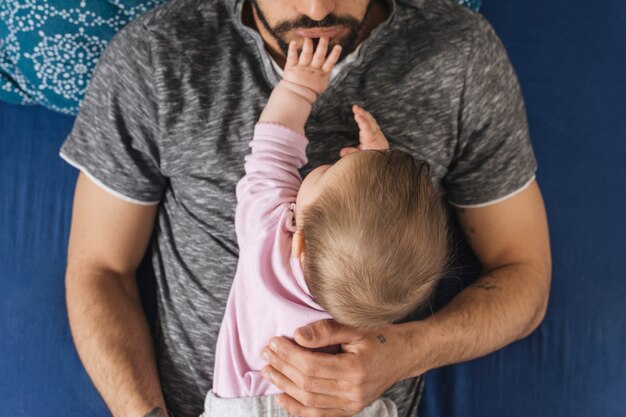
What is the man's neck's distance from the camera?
4.46ft

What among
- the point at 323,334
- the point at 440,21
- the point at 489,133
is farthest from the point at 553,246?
the point at 323,334

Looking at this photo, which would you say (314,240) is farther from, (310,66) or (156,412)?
(156,412)

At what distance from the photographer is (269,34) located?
134cm

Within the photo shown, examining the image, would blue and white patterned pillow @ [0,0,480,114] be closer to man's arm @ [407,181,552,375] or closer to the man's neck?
the man's neck

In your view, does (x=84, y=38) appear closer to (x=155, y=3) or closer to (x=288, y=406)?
(x=155, y=3)

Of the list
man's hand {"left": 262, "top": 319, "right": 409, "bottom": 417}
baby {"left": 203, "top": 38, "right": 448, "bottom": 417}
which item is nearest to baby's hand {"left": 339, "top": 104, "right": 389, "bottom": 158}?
baby {"left": 203, "top": 38, "right": 448, "bottom": 417}

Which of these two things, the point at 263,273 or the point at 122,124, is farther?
the point at 122,124

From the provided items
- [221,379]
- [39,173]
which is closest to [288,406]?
[221,379]

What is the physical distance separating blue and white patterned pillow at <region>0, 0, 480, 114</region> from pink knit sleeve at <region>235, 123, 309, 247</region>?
0.59 m

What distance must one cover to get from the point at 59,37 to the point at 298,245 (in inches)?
33.8

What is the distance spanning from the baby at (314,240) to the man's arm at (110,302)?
221 mm

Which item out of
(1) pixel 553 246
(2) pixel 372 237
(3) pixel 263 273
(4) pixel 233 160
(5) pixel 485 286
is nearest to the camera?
(2) pixel 372 237

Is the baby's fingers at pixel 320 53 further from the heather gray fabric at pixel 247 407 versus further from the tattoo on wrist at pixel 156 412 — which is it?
the tattoo on wrist at pixel 156 412

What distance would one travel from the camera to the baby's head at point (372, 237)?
0.99 metres
